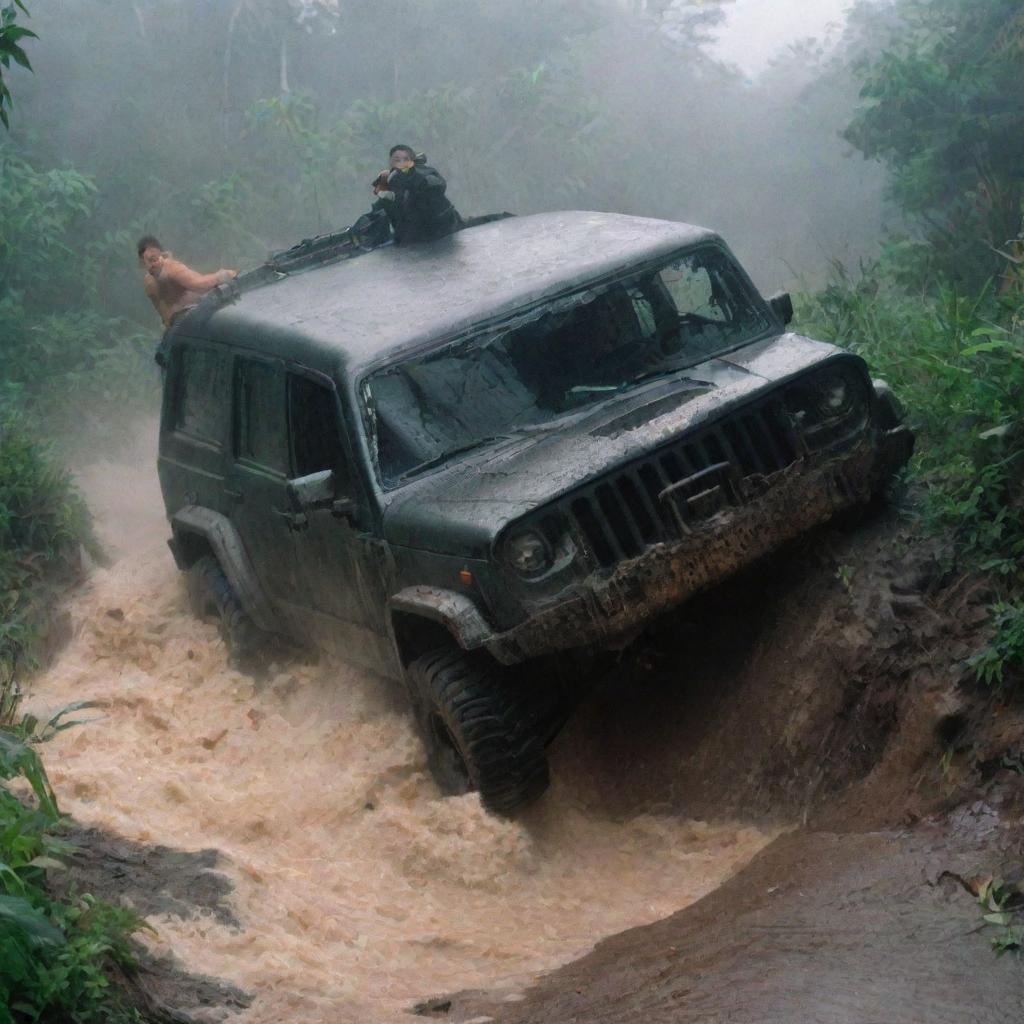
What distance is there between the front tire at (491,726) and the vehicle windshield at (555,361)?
77 centimetres

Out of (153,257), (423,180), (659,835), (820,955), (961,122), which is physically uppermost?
(153,257)

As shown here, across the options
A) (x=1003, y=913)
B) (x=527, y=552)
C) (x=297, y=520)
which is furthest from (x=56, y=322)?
(x=1003, y=913)

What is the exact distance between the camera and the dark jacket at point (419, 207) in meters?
7.25

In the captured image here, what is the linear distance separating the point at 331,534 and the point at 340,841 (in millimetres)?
1222

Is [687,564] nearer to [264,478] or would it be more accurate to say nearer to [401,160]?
[264,478]

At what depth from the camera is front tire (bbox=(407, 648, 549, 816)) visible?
16.6ft

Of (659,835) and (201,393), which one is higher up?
(201,393)

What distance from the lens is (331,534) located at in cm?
586

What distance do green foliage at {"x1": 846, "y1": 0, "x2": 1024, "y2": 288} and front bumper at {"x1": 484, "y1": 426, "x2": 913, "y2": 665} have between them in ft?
17.1

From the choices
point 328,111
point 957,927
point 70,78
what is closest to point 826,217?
point 328,111

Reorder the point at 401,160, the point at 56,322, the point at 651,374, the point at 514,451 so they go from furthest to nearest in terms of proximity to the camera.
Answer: the point at 56,322
the point at 401,160
the point at 651,374
the point at 514,451

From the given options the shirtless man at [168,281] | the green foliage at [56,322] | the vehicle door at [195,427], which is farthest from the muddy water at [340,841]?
the green foliage at [56,322]

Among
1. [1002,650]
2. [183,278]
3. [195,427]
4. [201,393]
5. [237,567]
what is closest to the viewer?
[1002,650]

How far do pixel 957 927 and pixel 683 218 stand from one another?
15.9m
